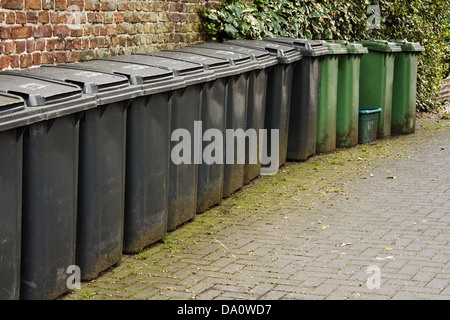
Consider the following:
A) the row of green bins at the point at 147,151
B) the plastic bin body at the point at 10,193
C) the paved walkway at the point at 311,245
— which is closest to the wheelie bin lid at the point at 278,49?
the paved walkway at the point at 311,245

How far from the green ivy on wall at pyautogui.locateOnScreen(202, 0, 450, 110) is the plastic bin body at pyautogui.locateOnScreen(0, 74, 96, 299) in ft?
16.7

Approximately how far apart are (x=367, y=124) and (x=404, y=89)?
0.95 metres

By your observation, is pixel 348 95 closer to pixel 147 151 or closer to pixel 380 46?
pixel 380 46

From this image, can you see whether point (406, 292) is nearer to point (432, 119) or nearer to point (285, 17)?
point (285, 17)

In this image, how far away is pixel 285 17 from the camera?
36.6 ft

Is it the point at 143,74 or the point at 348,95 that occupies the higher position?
the point at 143,74

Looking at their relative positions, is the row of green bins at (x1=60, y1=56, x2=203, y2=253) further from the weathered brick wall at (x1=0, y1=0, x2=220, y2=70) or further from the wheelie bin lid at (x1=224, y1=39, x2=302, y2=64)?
the wheelie bin lid at (x1=224, y1=39, x2=302, y2=64)

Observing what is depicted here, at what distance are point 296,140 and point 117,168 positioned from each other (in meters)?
4.39

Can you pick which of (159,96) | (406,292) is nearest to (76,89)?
(159,96)

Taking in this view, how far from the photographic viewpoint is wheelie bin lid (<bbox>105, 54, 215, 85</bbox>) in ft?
20.4

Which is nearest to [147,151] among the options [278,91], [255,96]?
[255,96]

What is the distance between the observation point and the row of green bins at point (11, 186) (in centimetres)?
416

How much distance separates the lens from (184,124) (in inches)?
251

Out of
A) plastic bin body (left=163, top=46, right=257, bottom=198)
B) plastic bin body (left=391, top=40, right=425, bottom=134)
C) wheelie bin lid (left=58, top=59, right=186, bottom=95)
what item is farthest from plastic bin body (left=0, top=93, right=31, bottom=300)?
plastic bin body (left=391, top=40, right=425, bottom=134)
